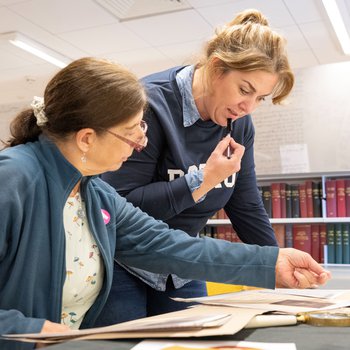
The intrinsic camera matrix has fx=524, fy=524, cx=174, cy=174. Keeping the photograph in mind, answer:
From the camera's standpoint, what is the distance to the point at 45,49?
4.75 meters

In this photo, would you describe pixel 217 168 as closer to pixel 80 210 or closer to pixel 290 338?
pixel 80 210

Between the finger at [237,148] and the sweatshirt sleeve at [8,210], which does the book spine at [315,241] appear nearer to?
the finger at [237,148]

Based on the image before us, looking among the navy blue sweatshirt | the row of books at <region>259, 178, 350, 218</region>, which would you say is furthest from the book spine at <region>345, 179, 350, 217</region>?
the navy blue sweatshirt

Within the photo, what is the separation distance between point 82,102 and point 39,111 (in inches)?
4.1

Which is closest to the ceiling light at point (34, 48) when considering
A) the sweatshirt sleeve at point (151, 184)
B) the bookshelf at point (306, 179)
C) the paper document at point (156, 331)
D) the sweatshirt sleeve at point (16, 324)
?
the bookshelf at point (306, 179)

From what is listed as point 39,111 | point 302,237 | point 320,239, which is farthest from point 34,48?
point 39,111

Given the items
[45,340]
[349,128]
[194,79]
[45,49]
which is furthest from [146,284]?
[45,49]

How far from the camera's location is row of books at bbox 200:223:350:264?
3807 millimetres

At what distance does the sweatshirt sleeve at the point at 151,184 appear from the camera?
4.25 feet

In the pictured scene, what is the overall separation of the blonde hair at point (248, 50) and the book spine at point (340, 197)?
8.46 ft

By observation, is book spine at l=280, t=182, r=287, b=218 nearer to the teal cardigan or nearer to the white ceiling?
the white ceiling

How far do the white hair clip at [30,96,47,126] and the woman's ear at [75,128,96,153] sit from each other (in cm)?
7

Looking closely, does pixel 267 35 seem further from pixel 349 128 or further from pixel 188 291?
pixel 349 128

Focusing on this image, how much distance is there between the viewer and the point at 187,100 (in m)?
1.40
